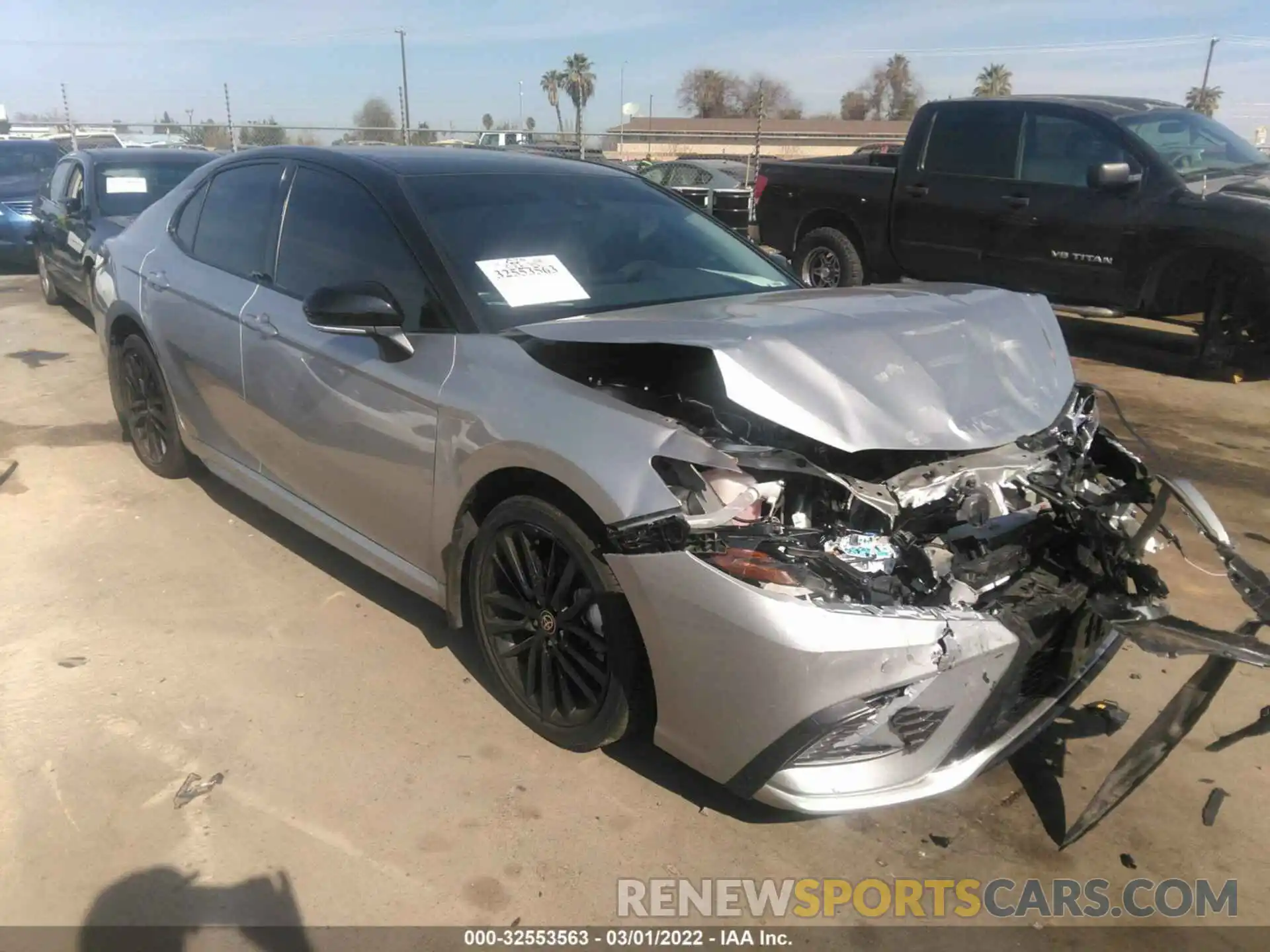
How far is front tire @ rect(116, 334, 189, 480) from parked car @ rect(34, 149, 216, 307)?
3475 mm

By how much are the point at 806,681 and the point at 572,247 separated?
1893mm

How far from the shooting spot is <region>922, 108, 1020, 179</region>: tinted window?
8.05 meters

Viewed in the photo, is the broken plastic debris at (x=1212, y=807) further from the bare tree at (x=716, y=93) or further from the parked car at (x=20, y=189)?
the bare tree at (x=716, y=93)

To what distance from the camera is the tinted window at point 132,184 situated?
847 centimetres

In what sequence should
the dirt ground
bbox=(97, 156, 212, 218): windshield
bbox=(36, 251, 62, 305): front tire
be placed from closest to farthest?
1. the dirt ground
2. bbox=(97, 156, 212, 218): windshield
3. bbox=(36, 251, 62, 305): front tire

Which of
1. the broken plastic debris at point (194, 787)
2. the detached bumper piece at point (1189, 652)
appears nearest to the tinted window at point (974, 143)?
the detached bumper piece at point (1189, 652)

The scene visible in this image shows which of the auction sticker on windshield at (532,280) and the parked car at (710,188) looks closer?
the auction sticker on windshield at (532,280)

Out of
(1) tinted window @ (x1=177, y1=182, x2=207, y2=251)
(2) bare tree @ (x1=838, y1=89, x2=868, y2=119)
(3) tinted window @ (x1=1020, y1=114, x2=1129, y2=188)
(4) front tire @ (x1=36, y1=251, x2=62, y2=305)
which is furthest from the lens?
(2) bare tree @ (x1=838, y1=89, x2=868, y2=119)

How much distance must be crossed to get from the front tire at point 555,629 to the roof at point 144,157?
7.36 m

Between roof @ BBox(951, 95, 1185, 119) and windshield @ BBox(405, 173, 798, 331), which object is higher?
roof @ BBox(951, 95, 1185, 119)

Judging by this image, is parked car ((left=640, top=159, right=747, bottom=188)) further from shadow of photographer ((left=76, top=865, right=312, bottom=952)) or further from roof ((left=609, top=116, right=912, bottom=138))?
roof ((left=609, top=116, right=912, bottom=138))

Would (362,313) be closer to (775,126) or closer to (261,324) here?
(261,324)

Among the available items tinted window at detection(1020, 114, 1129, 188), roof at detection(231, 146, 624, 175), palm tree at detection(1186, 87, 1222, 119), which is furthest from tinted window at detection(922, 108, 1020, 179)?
palm tree at detection(1186, 87, 1222, 119)

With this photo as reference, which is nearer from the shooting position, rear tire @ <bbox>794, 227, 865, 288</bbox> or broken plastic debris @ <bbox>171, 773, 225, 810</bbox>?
broken plastic debris @ <bbox>171, 773, 225, 810</bbox>
